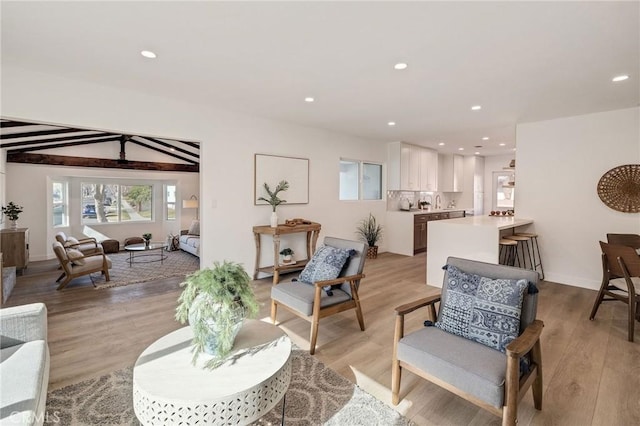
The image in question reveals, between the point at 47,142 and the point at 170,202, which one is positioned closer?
the point at 47,142

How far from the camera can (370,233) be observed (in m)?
6.61

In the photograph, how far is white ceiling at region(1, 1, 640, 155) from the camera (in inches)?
79.0

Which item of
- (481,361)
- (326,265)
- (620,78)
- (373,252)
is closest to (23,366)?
(326,265)

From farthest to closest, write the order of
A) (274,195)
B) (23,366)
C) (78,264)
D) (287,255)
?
(287,255)
(274,195)
(78,264)
(23,366)

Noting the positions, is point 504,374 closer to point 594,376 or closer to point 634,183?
point 594,376

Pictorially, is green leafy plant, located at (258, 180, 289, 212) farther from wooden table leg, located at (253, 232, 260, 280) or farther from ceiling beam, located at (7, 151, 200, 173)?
ceiling beam, located at (7, 151, 200, 173)

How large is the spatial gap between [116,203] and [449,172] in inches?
369

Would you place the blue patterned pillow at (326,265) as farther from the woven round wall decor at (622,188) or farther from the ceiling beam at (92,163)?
the ceiling beam at (92,163)

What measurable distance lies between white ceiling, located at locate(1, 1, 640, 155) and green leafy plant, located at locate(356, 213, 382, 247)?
2999 millimetres

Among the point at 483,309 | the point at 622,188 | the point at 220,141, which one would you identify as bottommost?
the point at 483,309

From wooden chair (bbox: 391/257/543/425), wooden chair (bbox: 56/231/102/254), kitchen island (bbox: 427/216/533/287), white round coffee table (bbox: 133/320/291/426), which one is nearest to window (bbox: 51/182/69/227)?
wooden chair (bbox: 56/231/102/254)

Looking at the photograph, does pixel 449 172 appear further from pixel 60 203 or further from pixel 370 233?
pixel 60 203

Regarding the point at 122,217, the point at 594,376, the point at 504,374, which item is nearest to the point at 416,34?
the point at 504,374

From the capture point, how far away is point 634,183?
161 inches
